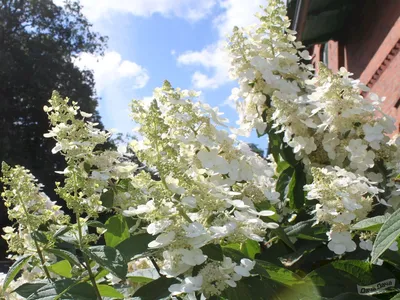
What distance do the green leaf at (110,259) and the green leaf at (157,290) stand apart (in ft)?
0.28

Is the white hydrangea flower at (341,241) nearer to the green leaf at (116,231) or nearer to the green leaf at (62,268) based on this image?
the green leaf at (116,231)

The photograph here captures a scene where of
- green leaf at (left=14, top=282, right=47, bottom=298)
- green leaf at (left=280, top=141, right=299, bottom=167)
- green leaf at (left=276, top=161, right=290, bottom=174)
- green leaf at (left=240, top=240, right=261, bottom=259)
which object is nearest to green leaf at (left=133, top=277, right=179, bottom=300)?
green leaf at (left=14, top=282, right=47, bottom=298)

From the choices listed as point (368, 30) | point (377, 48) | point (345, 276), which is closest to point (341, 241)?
point (345, 276)

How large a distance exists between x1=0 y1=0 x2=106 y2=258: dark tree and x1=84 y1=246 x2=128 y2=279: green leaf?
75.7 ft

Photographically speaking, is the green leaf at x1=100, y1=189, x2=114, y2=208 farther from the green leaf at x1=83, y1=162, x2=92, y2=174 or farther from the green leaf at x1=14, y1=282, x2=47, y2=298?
the green leaf at x1=14, y1=282, x2=47, y2=298

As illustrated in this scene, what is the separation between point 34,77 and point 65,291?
2531cm

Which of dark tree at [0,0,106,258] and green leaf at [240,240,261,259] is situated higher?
dark tree at [0,0,106,258]

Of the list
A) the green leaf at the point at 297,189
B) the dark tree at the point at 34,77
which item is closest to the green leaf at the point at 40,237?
the green leaf at the point at 297,189

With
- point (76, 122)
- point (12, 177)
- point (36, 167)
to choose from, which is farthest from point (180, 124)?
point (36, 167)

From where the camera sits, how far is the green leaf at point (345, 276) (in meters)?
1.40

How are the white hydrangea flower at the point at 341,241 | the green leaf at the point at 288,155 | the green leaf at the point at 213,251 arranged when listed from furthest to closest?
the green leaf at the point at 288,155 < the white hydrangea flower at the point at 341,241 < the green leaf at the point at 213,251

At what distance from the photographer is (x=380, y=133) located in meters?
1.84

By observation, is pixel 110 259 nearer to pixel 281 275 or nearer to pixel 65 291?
pixel 65 291

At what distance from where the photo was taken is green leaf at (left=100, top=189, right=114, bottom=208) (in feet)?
5.06
